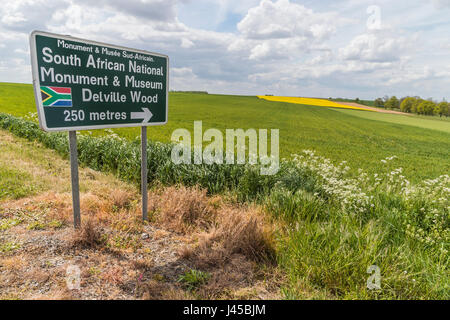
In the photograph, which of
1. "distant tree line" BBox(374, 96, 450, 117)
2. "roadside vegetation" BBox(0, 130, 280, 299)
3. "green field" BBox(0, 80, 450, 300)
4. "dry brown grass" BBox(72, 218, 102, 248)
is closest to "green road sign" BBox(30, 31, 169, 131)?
"dry brown grass" BBox(72, 218, 102, 248)

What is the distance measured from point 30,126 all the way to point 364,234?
518 inches

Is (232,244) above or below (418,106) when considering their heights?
below

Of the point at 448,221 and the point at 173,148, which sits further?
the point at 173,148

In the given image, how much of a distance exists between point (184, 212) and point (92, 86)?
231 cm

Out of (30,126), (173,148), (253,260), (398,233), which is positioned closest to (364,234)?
(398,233)

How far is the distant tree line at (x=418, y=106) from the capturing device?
80688 mm

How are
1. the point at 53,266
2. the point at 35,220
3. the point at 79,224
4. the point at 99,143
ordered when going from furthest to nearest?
the point at 99,143 < the point at 35,220 < the point at 79,224 < the point at 53,266

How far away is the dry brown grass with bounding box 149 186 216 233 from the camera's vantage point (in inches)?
169

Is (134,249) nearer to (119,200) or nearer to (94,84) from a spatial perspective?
(119,200)

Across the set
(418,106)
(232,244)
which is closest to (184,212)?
(232,244)

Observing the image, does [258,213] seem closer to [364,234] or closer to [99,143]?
[364,234]

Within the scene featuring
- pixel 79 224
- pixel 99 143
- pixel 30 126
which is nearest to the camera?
pixel 79 224

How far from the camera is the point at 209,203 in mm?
4961

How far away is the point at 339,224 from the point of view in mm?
3873
